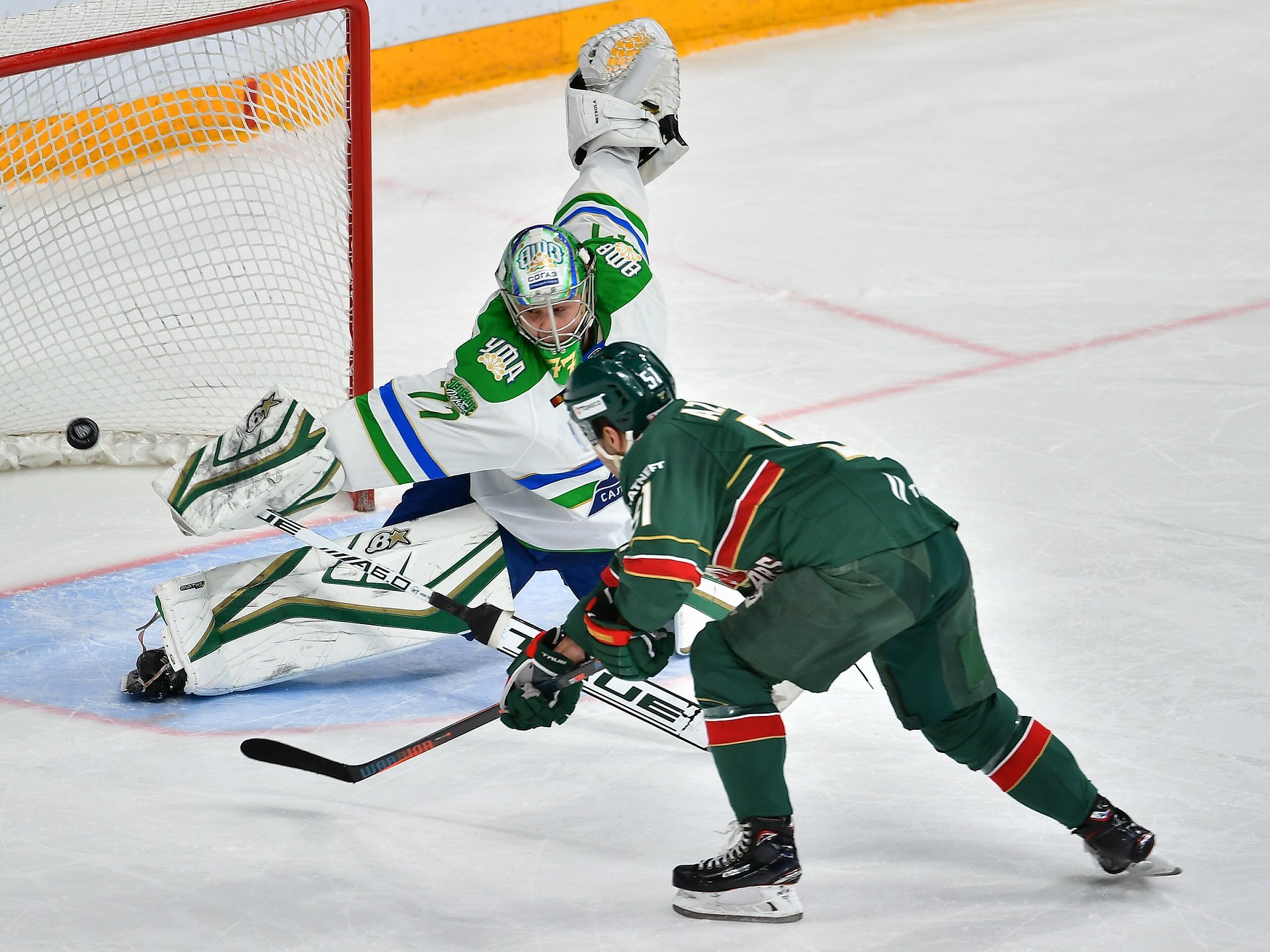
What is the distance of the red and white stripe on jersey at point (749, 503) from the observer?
7.02ft

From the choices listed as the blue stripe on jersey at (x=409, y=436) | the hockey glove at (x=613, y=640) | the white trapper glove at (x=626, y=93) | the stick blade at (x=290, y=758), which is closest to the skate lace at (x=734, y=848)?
the hockey glove at (x=613, y=640)

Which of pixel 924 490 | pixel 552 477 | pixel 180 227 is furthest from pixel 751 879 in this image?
pixel 180 227

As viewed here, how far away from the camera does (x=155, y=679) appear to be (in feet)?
9.64

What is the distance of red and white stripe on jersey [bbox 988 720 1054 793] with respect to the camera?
7.39ft

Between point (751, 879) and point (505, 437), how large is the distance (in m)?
1.00

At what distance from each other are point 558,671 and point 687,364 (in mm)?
2484

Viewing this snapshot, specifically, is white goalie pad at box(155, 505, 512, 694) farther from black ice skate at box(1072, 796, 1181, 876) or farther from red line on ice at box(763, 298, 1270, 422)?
red line on ice at box(763, 298, 1270, 422)

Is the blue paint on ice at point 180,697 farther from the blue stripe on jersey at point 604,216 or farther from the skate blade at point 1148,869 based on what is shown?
the skate blade at point 1148,869

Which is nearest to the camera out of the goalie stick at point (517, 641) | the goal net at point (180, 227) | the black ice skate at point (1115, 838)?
the black ice skate at point (1115, 838)

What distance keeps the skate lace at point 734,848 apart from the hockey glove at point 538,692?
0.30 metres

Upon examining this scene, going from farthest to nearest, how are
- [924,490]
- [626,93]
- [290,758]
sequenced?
[924,490]
[626,93]
[290,758]

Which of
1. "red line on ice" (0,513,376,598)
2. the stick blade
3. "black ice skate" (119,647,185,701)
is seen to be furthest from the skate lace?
"red line on ice" (0,513,376,598)

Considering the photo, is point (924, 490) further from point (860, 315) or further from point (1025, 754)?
point (1025, 754)

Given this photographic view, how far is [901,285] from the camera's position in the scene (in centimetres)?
524
